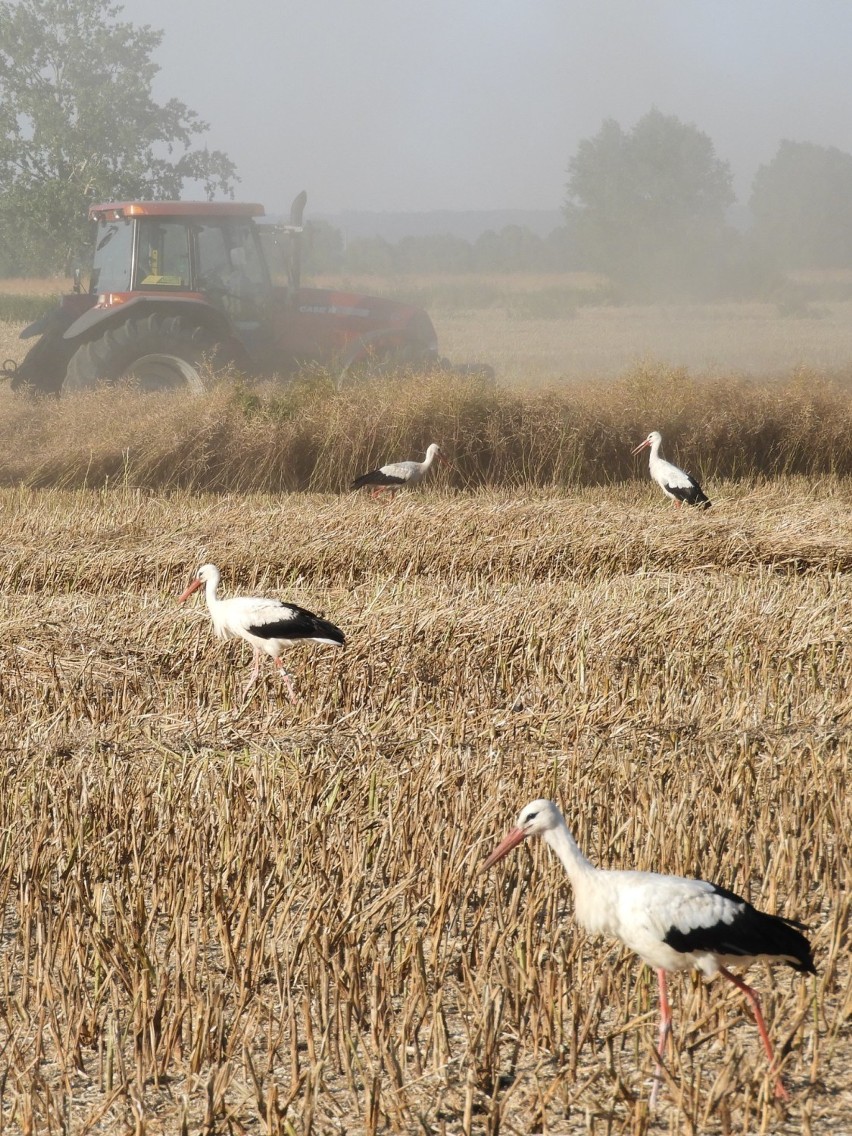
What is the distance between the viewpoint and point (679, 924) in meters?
2.54

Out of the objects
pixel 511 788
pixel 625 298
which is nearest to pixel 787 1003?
pixel 511 788

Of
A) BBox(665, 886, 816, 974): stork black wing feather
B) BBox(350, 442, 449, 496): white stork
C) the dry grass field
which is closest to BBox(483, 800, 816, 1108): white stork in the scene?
BBox(665, 886, 816, 974): stork black wing feather

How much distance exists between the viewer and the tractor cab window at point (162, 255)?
41.9ft

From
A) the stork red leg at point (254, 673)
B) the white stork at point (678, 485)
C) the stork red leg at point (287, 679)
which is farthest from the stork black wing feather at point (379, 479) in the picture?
the stork red leg at point (287, 679)

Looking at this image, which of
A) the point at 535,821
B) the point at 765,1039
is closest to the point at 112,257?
the point at 535,821

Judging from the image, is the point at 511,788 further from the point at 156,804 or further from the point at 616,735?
the point at 156,804

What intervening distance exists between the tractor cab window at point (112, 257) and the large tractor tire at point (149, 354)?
2.82ft

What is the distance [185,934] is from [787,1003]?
1.42 meters

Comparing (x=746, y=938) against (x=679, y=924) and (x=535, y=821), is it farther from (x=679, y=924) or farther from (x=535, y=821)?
(x=535, y=821)

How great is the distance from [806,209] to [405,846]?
38.8m

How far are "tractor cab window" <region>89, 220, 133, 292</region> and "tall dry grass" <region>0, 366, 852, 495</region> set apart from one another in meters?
1.64

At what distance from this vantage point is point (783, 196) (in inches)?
1635

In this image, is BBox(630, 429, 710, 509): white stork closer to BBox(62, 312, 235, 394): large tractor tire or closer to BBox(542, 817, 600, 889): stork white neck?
BBox(62, 312, 235, 394): large tractor tire

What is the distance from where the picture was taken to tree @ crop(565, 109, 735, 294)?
37969 millimetres
